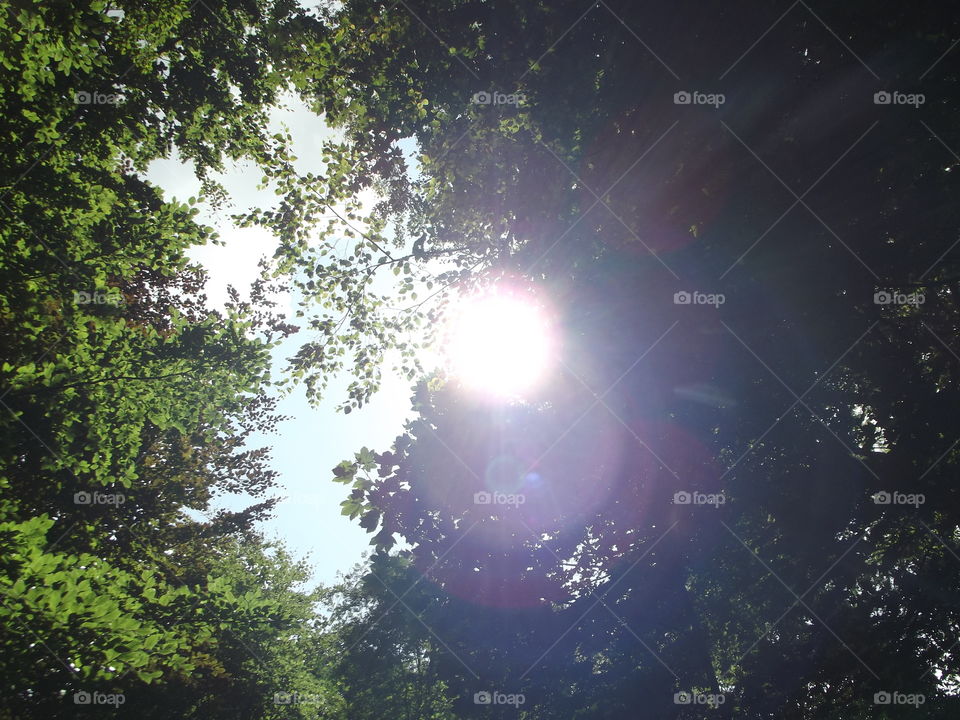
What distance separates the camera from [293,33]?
7.71m

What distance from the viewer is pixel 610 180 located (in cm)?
721

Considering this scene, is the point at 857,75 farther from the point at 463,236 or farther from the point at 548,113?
the point at 463,236

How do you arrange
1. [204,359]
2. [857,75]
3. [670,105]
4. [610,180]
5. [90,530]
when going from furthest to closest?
[90,530], [204,359], [610,180], [670,105], [857,75]

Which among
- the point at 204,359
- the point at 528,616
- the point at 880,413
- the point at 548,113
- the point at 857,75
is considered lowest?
the point at 528,616

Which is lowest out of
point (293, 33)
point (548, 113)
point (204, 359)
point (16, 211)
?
point (204, 359)

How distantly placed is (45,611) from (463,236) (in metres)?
8.74

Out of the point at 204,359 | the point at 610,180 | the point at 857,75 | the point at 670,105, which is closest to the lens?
the point at 857,75

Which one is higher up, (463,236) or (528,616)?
(463,236)

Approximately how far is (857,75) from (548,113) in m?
3.80

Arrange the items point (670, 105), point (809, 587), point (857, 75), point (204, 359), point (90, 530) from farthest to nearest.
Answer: point (90, 530), point (204, 359), point (809, 587), point (670, 105), point (857, 75)

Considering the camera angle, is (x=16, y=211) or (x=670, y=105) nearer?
(x=670, y=105)

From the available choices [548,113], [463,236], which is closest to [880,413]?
[548,113]

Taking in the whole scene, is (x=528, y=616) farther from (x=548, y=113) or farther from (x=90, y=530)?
(x=90, y=530)

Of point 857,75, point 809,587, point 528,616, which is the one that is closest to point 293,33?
point 857,75
